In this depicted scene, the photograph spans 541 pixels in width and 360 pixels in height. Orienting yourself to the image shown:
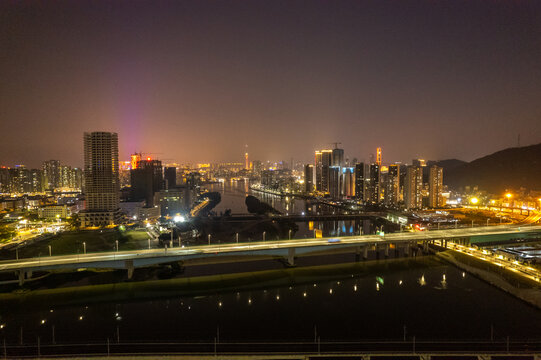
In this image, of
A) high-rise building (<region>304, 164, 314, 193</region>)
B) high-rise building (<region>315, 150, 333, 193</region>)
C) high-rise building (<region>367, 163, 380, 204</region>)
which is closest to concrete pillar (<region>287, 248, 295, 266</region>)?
high-rise building (<region>367, 163, 380, 204</region>)

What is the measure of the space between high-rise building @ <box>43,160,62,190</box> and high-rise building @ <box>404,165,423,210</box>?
51.2 m

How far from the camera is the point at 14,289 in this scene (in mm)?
11016

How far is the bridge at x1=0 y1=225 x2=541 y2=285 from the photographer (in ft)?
36.6

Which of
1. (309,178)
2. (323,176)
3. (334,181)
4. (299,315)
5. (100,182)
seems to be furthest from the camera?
(309,178)

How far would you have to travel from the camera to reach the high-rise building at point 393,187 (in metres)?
35.6

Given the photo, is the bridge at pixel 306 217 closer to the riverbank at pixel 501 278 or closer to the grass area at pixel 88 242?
the grass area at pixel 88 242

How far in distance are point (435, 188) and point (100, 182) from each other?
31.7 m

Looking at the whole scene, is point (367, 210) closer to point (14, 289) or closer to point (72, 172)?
point (14, 289)

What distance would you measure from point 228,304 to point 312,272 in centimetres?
436

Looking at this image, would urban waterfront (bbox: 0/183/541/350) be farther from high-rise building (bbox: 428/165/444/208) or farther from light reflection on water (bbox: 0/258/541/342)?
high-rise building (bbox: 428/165/444/208)

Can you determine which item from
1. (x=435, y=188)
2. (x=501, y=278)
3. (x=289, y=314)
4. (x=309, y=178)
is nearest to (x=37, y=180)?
(x=309, y=178)

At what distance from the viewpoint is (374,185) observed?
39062mm

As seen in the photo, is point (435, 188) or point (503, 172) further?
point (503, 172)

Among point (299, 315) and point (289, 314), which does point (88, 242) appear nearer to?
point (289, 314)
